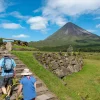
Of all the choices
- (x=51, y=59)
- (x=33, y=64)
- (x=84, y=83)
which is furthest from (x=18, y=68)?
(x=84, y=83)

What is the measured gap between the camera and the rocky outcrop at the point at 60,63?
19344 millimetres

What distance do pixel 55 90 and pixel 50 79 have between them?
5.42ft

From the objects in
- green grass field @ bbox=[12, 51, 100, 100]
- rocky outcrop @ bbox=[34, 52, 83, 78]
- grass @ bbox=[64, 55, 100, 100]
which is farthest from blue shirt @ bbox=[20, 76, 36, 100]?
rocky outcrop @ bbox=[34, 52, 83, 78]

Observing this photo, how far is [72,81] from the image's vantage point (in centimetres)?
2038

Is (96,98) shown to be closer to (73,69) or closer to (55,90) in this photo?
(55,90)

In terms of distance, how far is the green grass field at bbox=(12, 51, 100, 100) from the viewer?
14322 mm

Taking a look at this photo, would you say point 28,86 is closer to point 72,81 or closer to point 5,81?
point 5,81

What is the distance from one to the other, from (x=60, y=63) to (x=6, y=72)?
11.3 meters

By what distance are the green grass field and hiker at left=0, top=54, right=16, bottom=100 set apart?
3958 millimetres

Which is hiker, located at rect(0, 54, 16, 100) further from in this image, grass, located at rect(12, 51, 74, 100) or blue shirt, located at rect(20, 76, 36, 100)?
grass, located at rect(12, 51, 74, 100)

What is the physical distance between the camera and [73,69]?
76.3 ft

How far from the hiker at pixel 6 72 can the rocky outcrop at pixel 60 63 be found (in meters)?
7.98

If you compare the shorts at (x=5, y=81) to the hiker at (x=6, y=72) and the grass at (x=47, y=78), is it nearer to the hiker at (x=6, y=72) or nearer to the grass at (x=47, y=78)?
the hiker at (x=6, y=72)

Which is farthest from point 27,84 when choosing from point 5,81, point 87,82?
point 87,82
